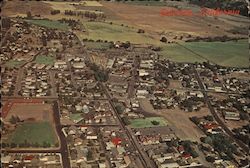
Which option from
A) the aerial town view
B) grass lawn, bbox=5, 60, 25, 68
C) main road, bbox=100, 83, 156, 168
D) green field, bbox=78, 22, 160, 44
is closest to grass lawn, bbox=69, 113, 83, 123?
the aerial town view

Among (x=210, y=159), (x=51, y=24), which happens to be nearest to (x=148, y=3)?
(x=51, y=24)

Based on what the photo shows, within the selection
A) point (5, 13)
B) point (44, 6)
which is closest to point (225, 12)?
point (44, 6)

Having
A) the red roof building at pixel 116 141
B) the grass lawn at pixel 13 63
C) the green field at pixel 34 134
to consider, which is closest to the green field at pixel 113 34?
the grass lawn at pixel 13 63

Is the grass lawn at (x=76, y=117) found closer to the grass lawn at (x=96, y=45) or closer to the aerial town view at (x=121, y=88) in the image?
the aerial town view at (x=121, y=88)

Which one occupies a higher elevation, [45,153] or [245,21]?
[245,21]

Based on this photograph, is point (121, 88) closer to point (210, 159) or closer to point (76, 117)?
point (76, 117)

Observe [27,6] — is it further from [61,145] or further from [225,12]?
[61,145]
